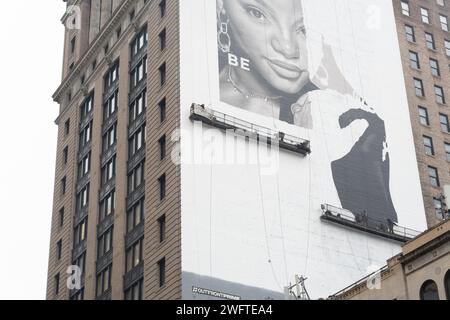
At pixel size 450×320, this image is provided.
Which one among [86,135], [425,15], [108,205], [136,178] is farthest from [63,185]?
[425,15]

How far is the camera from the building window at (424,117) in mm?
92819

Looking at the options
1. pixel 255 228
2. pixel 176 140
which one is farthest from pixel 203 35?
pixel 255 228

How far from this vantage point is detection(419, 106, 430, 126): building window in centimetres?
9282

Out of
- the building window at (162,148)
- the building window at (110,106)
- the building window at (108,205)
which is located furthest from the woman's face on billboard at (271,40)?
the building window at (108,205)

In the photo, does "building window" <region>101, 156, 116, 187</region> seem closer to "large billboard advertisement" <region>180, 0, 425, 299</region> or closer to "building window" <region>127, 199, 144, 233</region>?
"building window" <region>127, 199, 144, 233</region>

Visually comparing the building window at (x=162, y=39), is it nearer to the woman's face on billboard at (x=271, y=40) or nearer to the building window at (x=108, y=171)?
the woman's face on billboard at (x=271, y=40)

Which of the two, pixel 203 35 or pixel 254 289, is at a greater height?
pixel 203 35

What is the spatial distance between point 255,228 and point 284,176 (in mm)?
6702

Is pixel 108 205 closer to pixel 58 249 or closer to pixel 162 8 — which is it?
pixel 58 249

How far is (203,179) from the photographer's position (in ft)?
237

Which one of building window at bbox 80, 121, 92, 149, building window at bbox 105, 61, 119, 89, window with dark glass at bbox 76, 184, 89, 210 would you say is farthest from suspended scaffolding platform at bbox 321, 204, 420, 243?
building window at bbox 80, 121, 92, 149

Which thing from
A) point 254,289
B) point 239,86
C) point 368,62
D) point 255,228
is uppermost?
point 368,62

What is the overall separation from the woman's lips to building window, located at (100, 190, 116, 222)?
1829 cm
